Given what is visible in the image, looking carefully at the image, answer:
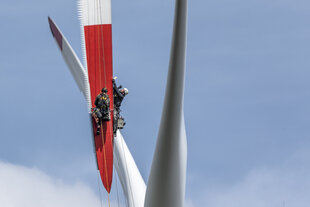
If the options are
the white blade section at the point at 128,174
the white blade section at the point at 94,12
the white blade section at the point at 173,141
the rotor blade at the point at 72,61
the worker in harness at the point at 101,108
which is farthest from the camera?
the white blade section at the point at 94,12

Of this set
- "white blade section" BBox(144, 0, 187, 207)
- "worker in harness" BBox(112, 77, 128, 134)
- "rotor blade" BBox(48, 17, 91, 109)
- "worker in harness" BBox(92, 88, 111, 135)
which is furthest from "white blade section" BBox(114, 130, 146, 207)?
"white blade section" BBox(144, 0, 187, 207)

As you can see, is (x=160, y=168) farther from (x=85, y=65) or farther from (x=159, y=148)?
(x=85, y=65)

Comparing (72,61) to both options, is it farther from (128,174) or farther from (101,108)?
(128,174)

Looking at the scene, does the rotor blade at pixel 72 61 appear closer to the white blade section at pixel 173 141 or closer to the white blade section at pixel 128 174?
the white blade section at pixel 128 174

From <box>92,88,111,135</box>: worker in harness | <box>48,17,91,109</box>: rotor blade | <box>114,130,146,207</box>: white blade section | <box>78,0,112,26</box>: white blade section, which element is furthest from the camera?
<box>78,0,112,26</box>: white blade section

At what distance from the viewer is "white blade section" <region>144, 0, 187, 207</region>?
70.2ft

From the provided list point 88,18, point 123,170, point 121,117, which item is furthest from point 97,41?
point 123,170

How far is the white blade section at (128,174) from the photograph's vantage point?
1478 inches

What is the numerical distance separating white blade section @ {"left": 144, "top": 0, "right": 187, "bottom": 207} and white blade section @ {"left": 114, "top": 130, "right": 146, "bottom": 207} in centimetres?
1460

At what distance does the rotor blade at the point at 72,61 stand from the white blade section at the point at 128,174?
334 cm

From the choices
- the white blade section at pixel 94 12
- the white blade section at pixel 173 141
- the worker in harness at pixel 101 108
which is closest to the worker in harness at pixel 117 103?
the worker in harness at pixel 101 108

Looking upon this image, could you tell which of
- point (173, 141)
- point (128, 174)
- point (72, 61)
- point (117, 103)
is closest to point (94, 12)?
point (72, 61)

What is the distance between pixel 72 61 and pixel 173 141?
1886 centimetres

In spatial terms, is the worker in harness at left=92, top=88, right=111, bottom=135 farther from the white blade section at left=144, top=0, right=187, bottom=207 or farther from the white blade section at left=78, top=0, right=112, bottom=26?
the white blade section at left=144, top=0, right=187, bottom=207
